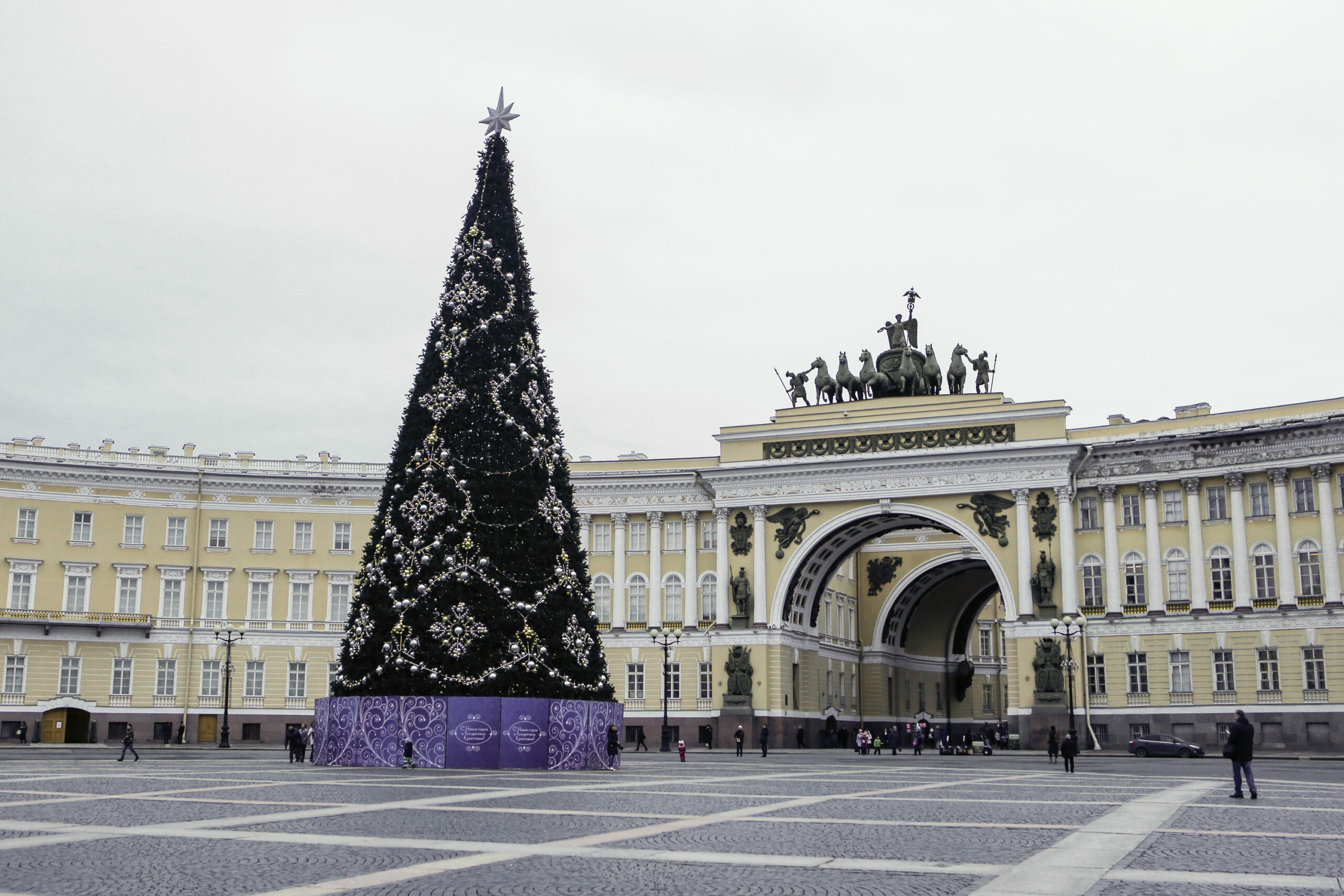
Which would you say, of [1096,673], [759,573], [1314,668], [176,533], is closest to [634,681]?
[759,573]

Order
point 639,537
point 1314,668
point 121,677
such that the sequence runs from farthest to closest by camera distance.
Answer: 1. point 639,537
2. point 121,677
3. point 1314,668

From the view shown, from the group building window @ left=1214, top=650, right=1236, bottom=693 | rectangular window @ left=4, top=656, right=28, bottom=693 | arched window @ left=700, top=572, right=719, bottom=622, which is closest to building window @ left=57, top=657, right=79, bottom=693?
rectangular window @ left=4, top=656, right=28, bottom=693

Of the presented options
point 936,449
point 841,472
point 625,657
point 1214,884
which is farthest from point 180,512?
point 1214,884

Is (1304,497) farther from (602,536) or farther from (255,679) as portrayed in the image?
(255,679)

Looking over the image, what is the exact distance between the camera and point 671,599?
7062cm

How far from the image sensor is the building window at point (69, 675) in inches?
2527

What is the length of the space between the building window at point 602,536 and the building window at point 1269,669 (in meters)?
32.9

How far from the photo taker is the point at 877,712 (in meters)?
79.1

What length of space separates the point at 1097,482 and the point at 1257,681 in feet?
37.0

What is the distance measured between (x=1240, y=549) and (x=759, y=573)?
23.0 metres

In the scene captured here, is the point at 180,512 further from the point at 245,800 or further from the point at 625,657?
the point at 245,800

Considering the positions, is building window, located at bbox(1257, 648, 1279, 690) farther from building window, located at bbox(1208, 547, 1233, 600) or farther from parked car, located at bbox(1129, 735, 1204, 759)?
parked car, located at bbox(1129, 735, 1204, 759)

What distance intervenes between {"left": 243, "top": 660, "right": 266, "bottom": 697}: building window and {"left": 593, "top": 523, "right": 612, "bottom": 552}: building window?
18.6 meters

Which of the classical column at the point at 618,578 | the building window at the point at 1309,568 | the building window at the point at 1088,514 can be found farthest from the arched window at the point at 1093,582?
the classical column at the point at 618,578
